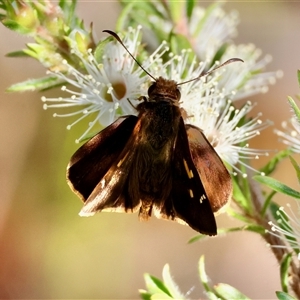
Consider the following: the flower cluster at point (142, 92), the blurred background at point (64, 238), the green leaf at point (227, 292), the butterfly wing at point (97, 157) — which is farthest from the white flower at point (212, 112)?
the blurred background at point (64, 238)

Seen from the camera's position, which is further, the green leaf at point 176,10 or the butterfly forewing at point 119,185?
the green leaf at point 176,10

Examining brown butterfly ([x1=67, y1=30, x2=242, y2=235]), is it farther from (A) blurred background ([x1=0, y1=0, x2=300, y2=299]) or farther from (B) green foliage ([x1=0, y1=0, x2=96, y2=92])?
(A) blurred background ([x1=0, y1=0, x2=300, y2=299])

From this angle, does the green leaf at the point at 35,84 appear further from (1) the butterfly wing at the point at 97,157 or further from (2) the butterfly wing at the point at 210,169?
(2) the butterfly wing at the point at 210,169

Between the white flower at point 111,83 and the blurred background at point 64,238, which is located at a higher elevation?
the white flower at point 111,83

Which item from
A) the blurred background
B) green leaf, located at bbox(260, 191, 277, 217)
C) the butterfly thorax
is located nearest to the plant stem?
green leaf, located at bbox(260, 191, 277, 217)

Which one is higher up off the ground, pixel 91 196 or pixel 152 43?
pixel 152 43

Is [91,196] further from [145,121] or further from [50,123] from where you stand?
[50,123]

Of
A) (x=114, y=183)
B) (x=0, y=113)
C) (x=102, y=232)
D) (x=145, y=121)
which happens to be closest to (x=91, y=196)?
(x=114, y=183)
